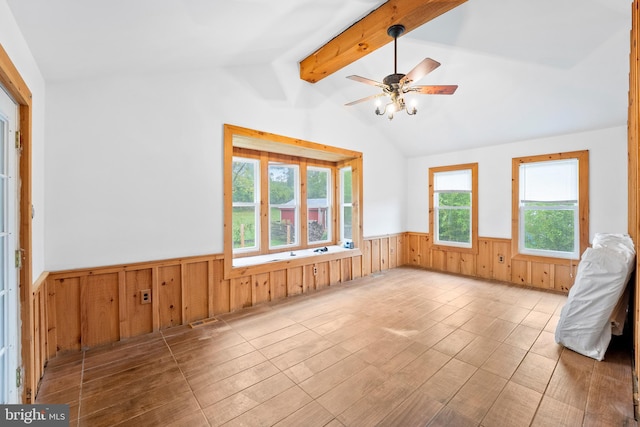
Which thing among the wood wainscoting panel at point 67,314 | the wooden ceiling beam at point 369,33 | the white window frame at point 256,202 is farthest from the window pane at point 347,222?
the wood wainscoting panel at point 67,314

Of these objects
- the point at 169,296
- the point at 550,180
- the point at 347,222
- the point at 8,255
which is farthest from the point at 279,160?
the point at 550,180

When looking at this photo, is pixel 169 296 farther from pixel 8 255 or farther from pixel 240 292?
Result: pixel 8 255

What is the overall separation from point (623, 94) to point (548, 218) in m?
1.97

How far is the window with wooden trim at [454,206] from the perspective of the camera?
531 cm

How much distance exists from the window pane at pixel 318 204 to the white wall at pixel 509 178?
2129 mm

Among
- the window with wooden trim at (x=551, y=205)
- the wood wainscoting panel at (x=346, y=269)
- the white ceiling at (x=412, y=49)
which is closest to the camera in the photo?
the white ceiling at (x=412, y=49)

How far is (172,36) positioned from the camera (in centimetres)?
235

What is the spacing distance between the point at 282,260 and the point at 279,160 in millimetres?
1700

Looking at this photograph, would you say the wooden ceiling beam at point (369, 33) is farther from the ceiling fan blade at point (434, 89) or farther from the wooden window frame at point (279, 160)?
the wooden window frame at point (279, 160)

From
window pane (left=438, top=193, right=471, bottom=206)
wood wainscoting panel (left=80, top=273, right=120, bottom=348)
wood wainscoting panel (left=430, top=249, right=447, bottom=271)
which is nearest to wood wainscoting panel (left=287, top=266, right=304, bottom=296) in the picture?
wood wainscoting panel (left=80, top=273, right=120, bottom=348)

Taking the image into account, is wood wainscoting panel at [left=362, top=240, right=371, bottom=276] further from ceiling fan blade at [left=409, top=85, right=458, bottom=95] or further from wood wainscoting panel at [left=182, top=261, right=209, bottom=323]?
ceiling fan blade at [left=409, top=85, right=458, bottom=95]

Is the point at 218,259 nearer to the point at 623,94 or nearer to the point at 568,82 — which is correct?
the point at 568,82

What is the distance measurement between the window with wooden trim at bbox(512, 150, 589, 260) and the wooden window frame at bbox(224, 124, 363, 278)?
→ 2830mm

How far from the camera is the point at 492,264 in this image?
506 centimetres
